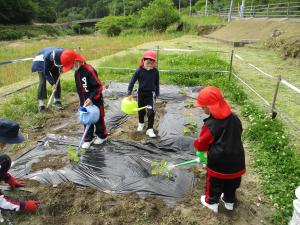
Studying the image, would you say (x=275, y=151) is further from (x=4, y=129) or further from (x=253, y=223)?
(x=4, y=129)

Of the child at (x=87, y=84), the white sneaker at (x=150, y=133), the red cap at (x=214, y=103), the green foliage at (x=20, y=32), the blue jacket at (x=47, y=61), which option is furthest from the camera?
the green foliage at (x=20, y=32)

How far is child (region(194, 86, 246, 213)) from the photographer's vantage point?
256 cm

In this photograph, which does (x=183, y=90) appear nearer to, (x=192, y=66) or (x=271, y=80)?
(x=192, y=66)

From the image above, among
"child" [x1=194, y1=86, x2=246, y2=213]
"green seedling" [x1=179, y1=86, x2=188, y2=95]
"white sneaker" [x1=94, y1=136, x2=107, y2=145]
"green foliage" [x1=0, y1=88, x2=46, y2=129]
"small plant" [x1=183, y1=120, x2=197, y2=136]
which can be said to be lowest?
"green foliage" [x1=0, y1=88, x2=46, y2=129]

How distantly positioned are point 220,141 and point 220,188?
556mm

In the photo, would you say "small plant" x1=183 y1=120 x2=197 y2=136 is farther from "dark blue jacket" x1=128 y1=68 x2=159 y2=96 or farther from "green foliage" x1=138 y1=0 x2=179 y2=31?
"green foliage" x1=138 y1=0 x2=179 y2=31

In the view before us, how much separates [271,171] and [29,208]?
2984mm

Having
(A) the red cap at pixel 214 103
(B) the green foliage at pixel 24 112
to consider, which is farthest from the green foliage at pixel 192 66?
(A) the red cap at pixel 214 103

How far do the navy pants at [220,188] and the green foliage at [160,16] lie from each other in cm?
3002

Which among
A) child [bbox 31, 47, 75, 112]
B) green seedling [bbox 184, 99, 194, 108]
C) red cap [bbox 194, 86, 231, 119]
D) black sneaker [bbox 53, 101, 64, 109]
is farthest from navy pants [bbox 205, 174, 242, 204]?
black sneaker [bbox 53, 101, 64, 109]

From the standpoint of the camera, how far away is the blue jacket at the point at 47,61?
5.58 metres

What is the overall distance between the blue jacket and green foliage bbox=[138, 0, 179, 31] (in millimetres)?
26650

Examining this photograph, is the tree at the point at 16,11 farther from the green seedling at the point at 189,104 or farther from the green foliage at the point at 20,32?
the green seedling at the point at 189,104

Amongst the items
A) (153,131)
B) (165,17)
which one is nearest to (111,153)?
(153,131)
